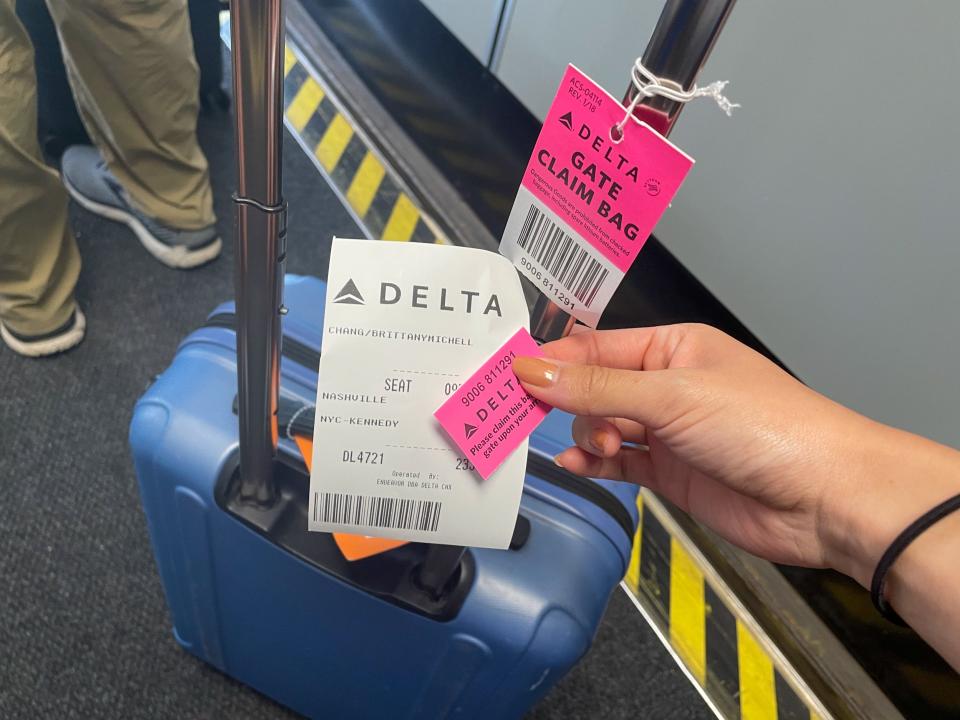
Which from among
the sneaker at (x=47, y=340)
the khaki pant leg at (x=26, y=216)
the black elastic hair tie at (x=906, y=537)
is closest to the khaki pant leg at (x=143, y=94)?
the khaki pant leg at (x=26, y=216)

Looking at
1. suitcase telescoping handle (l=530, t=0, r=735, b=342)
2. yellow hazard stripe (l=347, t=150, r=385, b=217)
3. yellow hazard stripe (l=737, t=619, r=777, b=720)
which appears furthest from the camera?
yellow hazard stripe (l=347, t=150, r=385, b=217)

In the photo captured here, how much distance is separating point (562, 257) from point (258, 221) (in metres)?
0.18

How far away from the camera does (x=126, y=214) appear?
4.09 ft

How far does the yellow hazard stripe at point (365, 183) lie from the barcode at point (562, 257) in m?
1.03

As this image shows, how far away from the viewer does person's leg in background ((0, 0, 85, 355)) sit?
2.82 ft

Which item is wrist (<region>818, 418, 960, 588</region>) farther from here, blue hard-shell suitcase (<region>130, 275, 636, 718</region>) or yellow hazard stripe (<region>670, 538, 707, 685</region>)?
yellow hazard stripe (<region>670, 538, 707, 685</region>)

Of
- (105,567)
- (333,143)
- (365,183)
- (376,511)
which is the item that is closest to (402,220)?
(365,183)

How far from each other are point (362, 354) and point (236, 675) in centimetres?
63

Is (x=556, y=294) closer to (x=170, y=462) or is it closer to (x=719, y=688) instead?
(x=170, y=462)

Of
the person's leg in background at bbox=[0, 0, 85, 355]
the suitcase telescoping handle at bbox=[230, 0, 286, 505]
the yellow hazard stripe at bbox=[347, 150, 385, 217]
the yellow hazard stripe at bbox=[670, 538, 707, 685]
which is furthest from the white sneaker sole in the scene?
the yellow hazard stripe at bbox=[670, 538, 707, 685]

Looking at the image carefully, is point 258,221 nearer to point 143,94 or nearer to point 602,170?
point 602,170

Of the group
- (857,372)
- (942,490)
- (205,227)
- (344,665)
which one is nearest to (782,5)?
(857,372)

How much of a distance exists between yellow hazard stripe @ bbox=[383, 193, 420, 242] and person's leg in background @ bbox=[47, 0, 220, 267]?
315mm

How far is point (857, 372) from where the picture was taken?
0.86 meters
